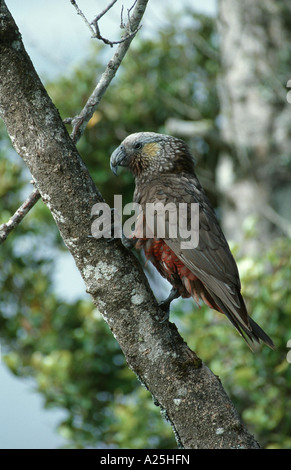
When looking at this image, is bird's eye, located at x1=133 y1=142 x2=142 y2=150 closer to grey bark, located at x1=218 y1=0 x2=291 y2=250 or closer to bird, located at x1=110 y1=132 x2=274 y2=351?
bird, located at x1=110 y1=132 x2=274 y2=351

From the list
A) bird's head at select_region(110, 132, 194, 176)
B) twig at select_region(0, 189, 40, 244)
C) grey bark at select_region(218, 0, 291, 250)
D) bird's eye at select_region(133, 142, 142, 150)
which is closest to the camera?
twig at select_region(0, 189, 40, 244)

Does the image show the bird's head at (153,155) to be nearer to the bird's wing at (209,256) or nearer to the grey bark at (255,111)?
the bird's wing at (209,256)

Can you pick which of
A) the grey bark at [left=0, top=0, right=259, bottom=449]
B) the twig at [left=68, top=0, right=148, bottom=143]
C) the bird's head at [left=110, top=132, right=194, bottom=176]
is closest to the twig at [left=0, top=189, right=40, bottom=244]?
the grey bark at [left=0, top=0, right=259, bottom=449]

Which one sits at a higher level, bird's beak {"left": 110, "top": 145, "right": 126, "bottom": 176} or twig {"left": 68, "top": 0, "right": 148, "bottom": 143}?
twig {"left": 68, "top": 0, "right": 148, "bottom": 143}

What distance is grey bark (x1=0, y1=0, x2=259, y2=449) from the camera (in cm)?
195

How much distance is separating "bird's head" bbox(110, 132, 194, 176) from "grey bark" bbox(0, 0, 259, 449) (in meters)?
0.90

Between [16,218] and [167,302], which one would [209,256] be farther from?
[16,218]

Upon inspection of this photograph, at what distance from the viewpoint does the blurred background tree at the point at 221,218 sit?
12.2 ft

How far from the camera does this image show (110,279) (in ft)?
6.64

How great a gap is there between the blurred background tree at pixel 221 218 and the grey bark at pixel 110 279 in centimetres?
152

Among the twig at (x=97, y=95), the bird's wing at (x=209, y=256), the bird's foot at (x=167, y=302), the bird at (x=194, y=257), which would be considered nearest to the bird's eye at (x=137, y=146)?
the bird at (x=194, y=257)

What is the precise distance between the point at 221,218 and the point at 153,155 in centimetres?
297

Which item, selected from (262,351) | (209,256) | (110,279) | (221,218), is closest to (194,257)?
(209,256)
